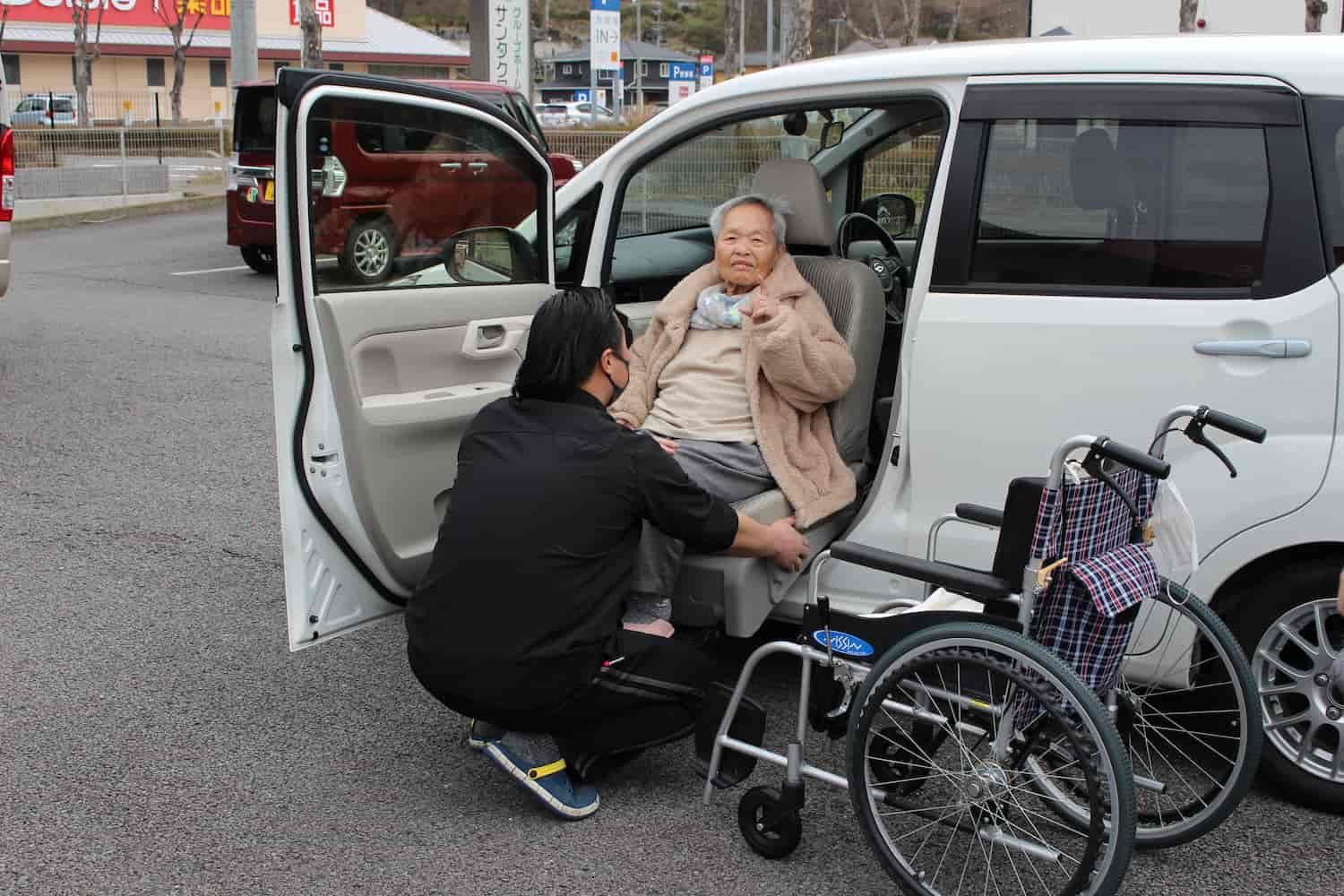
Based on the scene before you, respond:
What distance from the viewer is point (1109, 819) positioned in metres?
2.79

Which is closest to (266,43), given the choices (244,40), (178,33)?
(178,33)

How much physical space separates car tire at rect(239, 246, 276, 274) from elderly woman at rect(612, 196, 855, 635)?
11.3 metres

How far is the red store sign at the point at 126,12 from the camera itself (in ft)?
164

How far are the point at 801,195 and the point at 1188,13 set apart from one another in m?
15.1

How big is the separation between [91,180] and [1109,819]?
69.2ft

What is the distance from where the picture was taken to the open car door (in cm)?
377

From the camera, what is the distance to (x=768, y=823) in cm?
335

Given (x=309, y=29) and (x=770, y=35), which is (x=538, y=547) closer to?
(x=309, y=29)

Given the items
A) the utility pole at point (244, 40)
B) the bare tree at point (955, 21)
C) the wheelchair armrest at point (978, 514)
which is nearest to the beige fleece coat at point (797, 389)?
the wheelchair armrest at point (978, 514)

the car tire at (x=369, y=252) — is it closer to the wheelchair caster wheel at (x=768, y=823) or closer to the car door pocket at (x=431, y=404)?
the car door pocket at (x=431, y=404)

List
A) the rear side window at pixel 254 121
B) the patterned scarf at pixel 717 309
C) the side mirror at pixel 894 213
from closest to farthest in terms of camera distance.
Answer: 1. the patterned scarf at pixel 717 309
2. the side mirror at pixel 894 213
3. the rear side window at pixel 254 121

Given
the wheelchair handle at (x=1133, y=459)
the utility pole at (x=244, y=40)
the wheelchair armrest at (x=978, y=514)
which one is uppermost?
the utility pole at (x=244, y=40)

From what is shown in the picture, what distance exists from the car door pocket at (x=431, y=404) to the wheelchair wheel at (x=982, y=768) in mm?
1531

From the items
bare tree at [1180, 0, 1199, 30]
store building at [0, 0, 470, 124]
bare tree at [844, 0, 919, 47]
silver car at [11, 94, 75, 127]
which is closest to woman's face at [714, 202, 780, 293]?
bare tree at [1180, 0, 1199, 30]
